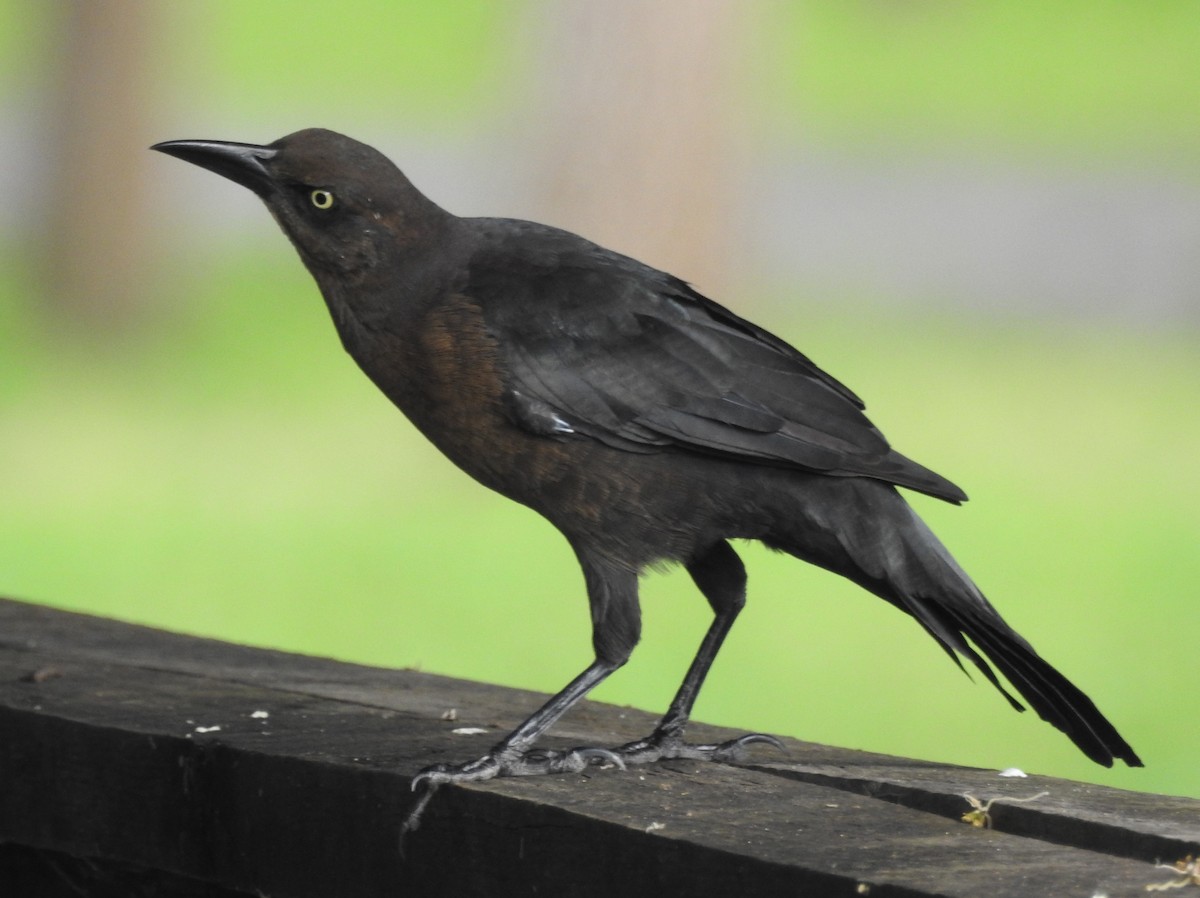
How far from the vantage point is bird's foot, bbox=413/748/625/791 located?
2.97 metres

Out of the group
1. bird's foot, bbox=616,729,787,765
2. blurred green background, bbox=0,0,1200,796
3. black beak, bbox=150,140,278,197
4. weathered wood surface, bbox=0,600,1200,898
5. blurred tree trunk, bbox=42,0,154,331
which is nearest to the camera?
weathered wood surface, bbox=0,600,1200,898

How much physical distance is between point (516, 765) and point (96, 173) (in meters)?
10.7

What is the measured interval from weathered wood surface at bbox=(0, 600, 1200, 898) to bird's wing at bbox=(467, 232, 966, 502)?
59cm

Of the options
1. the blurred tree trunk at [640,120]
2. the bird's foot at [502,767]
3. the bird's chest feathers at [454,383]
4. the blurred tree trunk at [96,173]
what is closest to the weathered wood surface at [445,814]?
the bird's foot at [502,767]

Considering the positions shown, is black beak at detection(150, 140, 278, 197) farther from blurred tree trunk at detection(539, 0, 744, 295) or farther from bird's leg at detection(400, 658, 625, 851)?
blurred tree trunk at detection(539, 0, 744, 295)

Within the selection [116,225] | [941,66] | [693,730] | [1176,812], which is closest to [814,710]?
[693,730]

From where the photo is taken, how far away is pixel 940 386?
36.0ft

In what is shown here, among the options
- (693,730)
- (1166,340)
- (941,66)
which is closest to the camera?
(693,730)

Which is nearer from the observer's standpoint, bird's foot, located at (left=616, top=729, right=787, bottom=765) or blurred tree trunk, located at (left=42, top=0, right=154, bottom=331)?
bird's foot, located at (left=616, top=729, right=787, bottom=765)

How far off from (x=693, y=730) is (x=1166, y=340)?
10091mm

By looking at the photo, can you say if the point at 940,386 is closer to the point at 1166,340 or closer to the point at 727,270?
the point at 727,270

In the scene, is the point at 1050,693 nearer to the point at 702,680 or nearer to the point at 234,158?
the point at 702,680

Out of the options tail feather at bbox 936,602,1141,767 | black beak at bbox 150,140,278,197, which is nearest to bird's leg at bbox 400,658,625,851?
tail feather at bbox 936,602,1141,767

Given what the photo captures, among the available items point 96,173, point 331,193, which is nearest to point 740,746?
point 331,193
